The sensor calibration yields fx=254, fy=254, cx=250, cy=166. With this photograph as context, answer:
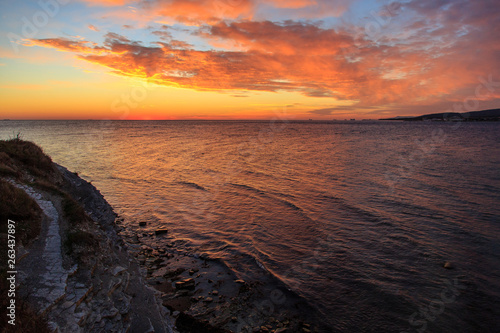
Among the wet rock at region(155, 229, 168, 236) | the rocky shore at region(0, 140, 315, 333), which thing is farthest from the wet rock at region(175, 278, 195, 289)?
the wet rock at region(155, 229, 168, 236)

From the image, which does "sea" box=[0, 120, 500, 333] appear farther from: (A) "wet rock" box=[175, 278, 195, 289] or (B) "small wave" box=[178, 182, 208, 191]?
(A) "wet rock" box=[175, 278, 195, 289]

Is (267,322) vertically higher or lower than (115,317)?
lower

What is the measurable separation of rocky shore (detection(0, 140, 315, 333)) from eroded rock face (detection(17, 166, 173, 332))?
2cm

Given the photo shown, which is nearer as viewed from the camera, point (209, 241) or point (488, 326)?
point (488, 326)

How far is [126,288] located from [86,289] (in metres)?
2.14

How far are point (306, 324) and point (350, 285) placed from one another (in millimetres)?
3401

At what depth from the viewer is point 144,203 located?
76.5ft

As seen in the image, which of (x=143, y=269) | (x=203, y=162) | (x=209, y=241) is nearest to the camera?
(x=143, y=269)

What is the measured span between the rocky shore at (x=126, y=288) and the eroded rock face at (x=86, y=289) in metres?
0.02

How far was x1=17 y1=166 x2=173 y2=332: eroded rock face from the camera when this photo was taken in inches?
283

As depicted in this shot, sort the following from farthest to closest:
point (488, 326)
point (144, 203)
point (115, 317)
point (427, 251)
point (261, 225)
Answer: point (144, 203) < point (261, 225) < point (427, 251) < point (488, 326) < point (115, 317)

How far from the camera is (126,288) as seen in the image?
10125 millimetres

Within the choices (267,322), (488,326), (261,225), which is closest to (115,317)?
(267,322)

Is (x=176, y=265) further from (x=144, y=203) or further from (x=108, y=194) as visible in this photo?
(x=108, y=194)
